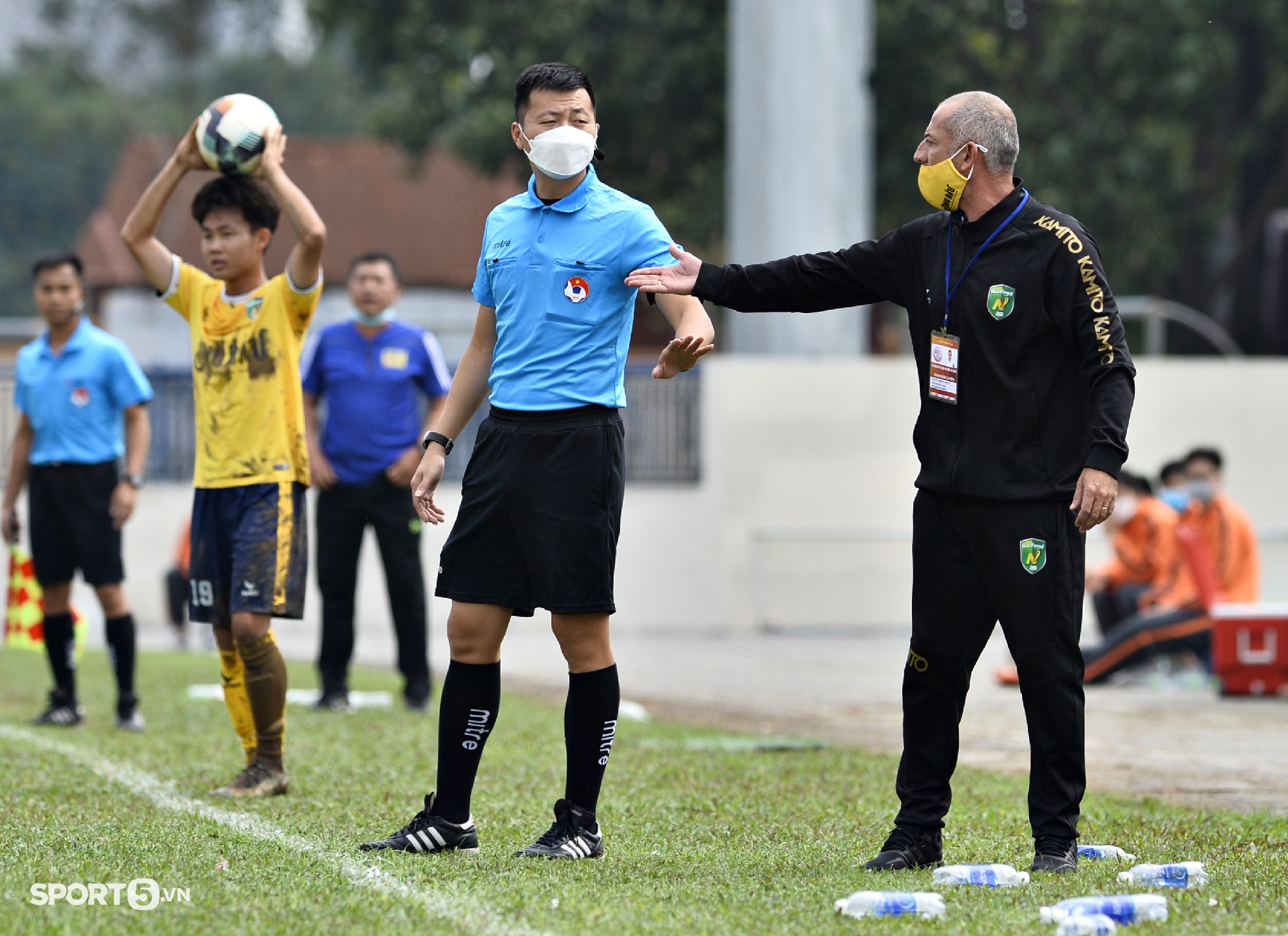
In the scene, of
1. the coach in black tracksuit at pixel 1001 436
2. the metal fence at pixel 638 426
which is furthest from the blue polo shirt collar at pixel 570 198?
the metal fence at pixel 638 426

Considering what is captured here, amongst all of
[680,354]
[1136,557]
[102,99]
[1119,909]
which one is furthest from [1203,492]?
[102,99]

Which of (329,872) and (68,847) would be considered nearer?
(329,872)

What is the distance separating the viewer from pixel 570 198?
5250 millimetres

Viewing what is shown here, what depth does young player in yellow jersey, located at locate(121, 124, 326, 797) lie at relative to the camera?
656cm

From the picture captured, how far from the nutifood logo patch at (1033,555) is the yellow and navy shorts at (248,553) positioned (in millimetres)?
2816

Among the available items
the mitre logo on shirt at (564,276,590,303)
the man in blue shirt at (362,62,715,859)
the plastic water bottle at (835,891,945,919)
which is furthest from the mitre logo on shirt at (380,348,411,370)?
the plastic water bottle at (835,891,945,919)

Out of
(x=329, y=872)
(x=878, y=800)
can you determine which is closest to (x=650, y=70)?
(x=878, y=800)

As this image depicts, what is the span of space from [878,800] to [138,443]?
4.57 meters

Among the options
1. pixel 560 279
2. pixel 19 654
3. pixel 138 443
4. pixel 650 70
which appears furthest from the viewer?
pixel 650 70

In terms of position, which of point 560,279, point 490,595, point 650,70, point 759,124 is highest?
point 650,70

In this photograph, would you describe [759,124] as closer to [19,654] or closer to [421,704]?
[19,654]

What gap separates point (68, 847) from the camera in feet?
17.2

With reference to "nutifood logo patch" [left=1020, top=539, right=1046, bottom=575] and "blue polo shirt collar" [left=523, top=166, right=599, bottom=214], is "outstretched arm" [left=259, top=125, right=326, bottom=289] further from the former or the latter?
"nutifood logo patch" [left=1020, top=539, right=1046, bottom=575]

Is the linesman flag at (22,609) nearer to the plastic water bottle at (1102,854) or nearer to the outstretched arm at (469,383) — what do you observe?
the outstretched arm at (469,383)
